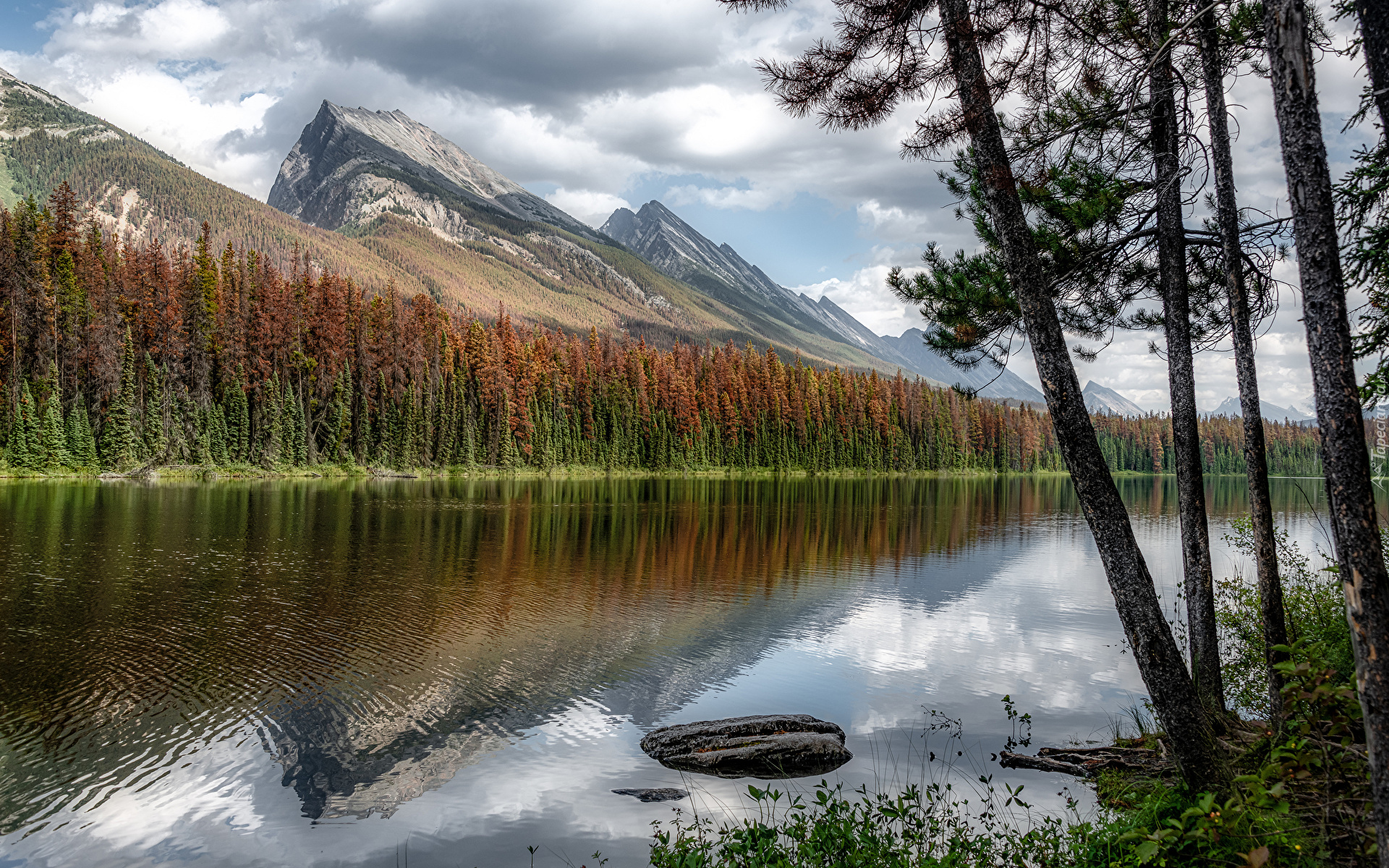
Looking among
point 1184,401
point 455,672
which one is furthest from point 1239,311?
point 455,672

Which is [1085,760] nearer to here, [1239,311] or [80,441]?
[1239,311]

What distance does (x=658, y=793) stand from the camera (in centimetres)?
997

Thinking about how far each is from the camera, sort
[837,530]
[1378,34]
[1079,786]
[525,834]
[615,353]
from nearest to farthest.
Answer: [1378,34], [525,834], [1079,786], [837,530], [615,353]

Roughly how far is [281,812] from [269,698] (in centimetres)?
449

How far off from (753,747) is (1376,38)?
995cm

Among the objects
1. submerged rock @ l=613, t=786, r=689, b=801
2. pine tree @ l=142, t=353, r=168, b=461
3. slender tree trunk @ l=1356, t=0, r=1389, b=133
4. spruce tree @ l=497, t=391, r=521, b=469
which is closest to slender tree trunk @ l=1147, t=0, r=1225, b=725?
slender tree trunk @ l=1356, t=0, r=1389, b=133

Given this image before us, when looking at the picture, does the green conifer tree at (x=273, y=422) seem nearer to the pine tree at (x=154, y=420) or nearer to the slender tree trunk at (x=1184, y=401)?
the pine tree at (x=154, y=420)

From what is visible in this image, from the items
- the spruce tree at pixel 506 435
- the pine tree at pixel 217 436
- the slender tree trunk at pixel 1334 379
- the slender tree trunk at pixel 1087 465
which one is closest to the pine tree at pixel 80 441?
the pine tree at pixel 217 436

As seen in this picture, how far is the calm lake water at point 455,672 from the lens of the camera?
9289mm

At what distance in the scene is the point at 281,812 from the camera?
31.0 ft

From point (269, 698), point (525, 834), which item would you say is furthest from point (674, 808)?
point (269, 698)

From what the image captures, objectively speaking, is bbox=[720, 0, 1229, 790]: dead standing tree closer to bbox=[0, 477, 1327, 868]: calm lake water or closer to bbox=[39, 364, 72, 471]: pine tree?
bbox=[0, 477, 1327, 868]: calm lake water

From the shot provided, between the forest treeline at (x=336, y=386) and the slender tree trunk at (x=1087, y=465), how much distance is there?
2884 inches

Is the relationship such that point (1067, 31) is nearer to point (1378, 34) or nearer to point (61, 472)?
point (1378, 34)
